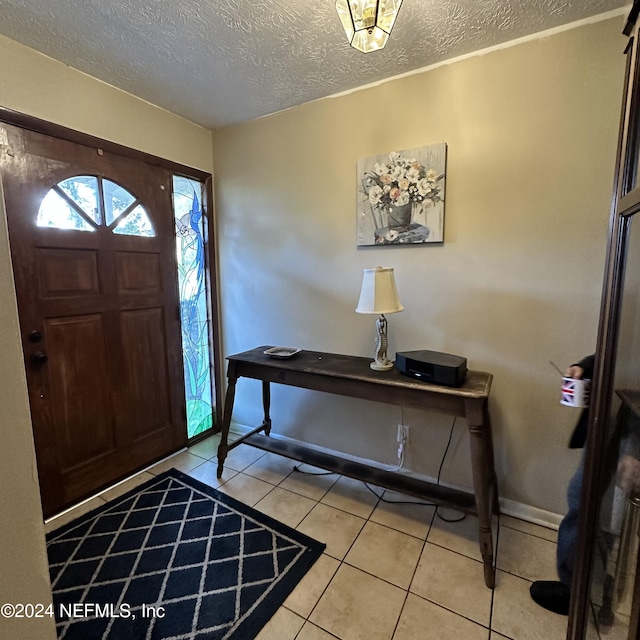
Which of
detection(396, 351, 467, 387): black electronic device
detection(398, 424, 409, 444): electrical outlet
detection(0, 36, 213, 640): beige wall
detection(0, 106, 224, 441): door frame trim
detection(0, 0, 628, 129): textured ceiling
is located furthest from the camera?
detection(398, 424, 409, 444): electrical outlet

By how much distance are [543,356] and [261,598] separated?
1.70m

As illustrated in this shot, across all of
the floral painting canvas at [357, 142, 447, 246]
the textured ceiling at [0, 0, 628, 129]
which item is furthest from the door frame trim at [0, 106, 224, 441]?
the floral painting canvas at [357, 142, 447, 246]

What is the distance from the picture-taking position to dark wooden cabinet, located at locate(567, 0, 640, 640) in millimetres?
858

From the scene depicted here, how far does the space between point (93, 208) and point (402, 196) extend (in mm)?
1791

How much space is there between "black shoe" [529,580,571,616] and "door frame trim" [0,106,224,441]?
228 centimetres

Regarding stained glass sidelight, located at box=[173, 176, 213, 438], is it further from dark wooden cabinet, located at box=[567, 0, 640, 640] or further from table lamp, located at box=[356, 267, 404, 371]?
dark wooden cabinet, located at box=[567, 0, 640, 640]

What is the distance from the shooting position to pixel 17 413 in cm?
62

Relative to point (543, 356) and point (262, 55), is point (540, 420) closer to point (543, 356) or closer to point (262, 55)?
point (543, 356)

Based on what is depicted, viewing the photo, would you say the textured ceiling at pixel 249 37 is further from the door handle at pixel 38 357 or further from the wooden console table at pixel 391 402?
the wooden console table at pixel 391 402

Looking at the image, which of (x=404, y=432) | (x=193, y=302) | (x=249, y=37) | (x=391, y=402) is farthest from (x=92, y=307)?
(x=404, y=432)

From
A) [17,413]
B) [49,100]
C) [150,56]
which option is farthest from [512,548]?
[49,100]

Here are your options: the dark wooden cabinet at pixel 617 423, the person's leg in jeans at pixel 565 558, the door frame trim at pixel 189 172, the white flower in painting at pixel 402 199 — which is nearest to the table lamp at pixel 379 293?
the white flower in painting at pixel 402 199

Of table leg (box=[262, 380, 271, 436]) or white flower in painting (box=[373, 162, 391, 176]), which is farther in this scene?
table leg (box=[262, 380, 271, 436])

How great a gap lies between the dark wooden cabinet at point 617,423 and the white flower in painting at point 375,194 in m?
1.13
